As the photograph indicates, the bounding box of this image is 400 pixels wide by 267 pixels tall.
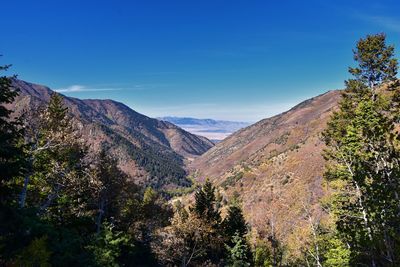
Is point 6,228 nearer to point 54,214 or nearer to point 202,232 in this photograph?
point 54,214

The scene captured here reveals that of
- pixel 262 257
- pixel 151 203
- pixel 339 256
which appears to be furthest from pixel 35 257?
pixel 262 257

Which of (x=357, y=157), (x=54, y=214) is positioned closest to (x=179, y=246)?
(x=54, y=214)

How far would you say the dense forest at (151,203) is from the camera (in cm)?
1440

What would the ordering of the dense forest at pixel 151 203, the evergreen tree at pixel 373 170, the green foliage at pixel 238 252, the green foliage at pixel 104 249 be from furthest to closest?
1. the green foliage at pixel 238 252
2. the green foliage at pixel 104 249
3. the dense forest at pixel 151 203
4. the evergreen tree at pixel 373 170

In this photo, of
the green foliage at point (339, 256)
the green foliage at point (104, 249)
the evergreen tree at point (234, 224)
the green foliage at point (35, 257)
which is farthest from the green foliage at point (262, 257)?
the green foliage at point (35, 257)

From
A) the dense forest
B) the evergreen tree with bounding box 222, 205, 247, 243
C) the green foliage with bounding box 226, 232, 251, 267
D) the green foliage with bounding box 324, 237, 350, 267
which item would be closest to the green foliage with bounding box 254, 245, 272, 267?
the dense forest

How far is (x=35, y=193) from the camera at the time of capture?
94.2 feet

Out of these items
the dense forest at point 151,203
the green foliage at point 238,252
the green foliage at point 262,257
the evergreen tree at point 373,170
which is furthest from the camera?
the green foliage at point 262,257

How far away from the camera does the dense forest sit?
1440cm

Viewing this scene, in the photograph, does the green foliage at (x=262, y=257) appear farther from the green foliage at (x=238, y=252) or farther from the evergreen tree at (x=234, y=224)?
the green foliage at (x=238, y=252)

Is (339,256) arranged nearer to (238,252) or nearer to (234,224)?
(238,252)

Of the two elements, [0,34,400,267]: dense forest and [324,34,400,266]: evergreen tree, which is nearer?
[324,34,400,266]: evergreen tree

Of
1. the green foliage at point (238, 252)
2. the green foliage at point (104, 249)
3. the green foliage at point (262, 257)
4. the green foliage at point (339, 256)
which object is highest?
the green foliage at point (339, 256)

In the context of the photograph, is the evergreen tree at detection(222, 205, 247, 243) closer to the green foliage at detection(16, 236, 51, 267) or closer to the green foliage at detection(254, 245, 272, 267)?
the green foliage at detection(254, 245, 272, 267)
